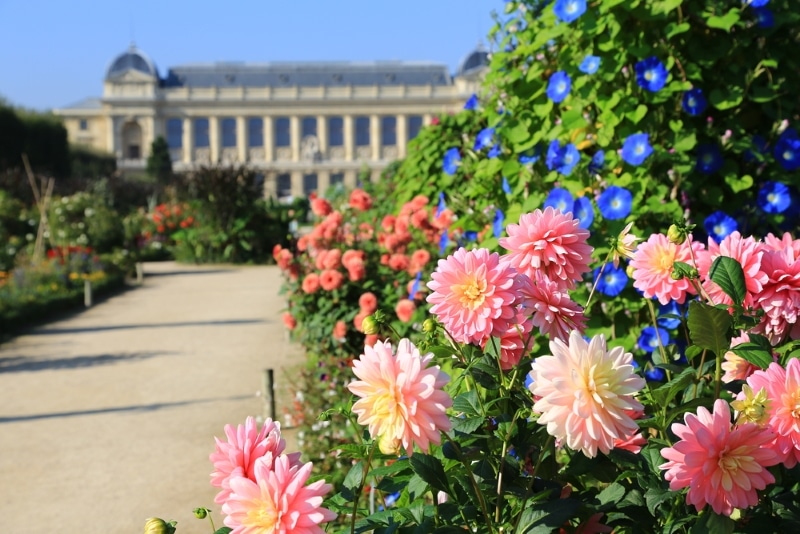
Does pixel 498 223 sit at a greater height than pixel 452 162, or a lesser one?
lesser

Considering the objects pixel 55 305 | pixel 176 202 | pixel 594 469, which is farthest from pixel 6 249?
pixel 594 469

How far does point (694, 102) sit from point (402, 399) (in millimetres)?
1721

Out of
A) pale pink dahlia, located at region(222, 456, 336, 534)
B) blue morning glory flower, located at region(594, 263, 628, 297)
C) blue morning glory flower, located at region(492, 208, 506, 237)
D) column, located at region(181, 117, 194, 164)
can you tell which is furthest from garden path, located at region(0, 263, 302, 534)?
column, located at region(181, 117, 194, 164)

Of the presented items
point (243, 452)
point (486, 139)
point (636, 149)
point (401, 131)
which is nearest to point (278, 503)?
point (243, 452)

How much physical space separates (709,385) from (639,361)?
664mm

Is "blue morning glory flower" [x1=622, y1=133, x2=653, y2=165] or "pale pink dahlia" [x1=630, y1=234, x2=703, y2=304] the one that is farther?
"blue morning glory flower" [x1=622, y1=133, x2=653, y2=165]

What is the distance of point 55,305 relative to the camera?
29.5 feet

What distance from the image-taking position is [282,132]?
65.5m

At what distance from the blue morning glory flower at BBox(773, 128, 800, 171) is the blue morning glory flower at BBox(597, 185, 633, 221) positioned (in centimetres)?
44

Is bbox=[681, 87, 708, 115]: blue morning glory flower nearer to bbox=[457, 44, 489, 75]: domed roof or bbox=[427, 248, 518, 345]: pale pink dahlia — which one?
bbox=[427, 248, 518, 345]: pale pink dahlia

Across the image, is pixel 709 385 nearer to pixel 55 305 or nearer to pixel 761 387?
pixel 761 387

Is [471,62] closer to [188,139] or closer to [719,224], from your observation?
[188,139]

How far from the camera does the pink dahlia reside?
1123 millimetres

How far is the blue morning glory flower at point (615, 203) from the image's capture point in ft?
7.16
